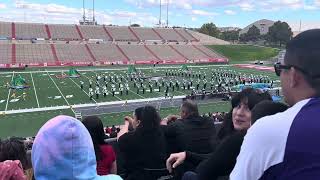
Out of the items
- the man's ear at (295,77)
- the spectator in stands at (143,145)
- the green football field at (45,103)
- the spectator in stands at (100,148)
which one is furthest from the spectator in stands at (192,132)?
the green football field at (45,103)

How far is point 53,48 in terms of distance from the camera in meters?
58.7

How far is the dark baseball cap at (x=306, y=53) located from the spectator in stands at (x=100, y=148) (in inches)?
88.6

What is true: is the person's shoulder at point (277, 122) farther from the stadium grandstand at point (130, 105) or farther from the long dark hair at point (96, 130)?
the long dark hair at point (96, 130)

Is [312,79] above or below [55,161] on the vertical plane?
above

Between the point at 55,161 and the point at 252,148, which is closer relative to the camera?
the point at 252,148

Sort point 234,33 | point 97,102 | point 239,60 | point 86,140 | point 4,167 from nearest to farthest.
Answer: point 86,140
point 4,167
point 97,102
point 239,60
point 234,33

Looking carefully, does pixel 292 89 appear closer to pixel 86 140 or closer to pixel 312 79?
pixel 312 79

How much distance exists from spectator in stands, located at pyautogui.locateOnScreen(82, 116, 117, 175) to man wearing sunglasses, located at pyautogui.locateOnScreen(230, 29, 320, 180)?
7.11 ft

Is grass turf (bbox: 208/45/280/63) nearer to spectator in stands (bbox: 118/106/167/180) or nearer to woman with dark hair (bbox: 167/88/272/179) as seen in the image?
spectator in stands (bbox: 118/106/167/180)

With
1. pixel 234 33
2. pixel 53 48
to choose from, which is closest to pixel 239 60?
pixel 53 48

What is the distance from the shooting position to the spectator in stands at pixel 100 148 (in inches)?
144

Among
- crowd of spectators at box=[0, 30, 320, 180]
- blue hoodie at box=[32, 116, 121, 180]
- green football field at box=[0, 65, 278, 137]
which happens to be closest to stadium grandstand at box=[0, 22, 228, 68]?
green football field at box=[0, 65, 278, 137]

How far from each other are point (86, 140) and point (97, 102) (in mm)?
24224

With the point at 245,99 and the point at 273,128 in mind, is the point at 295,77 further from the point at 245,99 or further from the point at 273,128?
the point at 245,99
